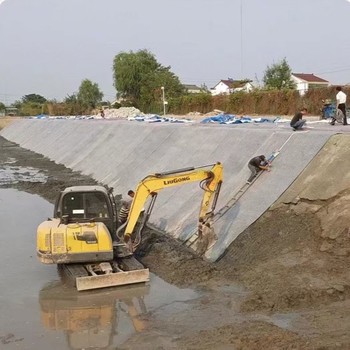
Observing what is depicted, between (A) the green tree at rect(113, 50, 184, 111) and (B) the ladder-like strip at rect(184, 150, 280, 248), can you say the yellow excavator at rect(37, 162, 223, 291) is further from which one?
(A) the green tree at rect(113, 50, 184, 111)

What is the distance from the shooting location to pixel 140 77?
3223 inches

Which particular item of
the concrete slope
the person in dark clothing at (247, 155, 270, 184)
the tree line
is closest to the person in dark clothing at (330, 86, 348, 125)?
the concrete slope

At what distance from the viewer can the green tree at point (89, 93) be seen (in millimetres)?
93500

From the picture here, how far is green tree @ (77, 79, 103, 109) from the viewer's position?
93500 mm

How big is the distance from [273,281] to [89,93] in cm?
8839

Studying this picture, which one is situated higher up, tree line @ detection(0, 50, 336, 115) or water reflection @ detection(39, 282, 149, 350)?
tree line @ detection(0, 50, 336, 115)

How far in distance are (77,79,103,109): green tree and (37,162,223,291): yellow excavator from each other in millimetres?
82395

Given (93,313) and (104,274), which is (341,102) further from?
(93,313)

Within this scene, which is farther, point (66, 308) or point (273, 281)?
point (273, 281)

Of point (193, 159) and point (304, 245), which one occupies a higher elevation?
point (193, 159)

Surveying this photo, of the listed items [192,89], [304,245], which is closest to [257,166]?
[304,245]

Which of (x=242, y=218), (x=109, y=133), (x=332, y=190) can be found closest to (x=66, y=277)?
(x=242, y=218)

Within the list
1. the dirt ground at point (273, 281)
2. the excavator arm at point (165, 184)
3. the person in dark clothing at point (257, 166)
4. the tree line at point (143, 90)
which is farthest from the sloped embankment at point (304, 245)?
the tree line at point (143, 90)

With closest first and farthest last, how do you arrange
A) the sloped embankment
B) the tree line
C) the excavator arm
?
1. the sloped embankment
2. the excavator arm
3. the tree line
